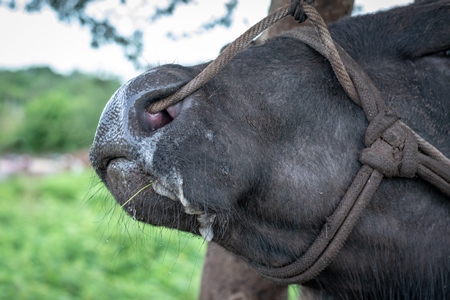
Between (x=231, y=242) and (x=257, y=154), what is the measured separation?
452 mm

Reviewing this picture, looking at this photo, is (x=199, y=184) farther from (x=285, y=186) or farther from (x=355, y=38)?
(x=355, y=38)

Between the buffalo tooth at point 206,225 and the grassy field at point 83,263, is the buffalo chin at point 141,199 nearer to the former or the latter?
the buffalo tooth at point 206,225

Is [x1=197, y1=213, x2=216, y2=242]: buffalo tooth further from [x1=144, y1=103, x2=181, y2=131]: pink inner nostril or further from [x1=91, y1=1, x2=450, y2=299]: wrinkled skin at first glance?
[x1=144, y1=103, x2=181, y2=131]: pink inner nostril

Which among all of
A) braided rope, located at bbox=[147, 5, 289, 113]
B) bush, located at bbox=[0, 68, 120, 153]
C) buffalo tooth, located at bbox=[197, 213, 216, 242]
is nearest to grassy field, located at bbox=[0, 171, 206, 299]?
buffalo tooth, located at bbox=[197, 213, 216, 242]

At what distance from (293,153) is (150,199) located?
2.12 ft

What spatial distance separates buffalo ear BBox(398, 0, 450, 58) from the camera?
9.27ft

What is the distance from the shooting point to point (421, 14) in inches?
115

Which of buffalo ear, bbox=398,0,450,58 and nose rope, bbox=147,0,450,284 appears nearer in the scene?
nose rope, bbox=147,0,450,284

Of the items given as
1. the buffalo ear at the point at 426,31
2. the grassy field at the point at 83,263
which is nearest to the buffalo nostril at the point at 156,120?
the buffalo ear at the point at 426,31

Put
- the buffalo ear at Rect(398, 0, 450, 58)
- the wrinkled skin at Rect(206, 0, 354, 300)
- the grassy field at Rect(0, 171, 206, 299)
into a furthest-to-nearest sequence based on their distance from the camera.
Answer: the grassy field at Rect(0, 171, 206, 299) → the wrinkled skin at Rect(206, 0, 354, 300) → the buffalo ear at Rect(398, 0, 450, 58)

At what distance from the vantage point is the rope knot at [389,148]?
102 inches

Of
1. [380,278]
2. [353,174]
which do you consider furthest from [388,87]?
[380,278]

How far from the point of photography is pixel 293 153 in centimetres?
258

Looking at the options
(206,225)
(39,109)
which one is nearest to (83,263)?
(206,225)
